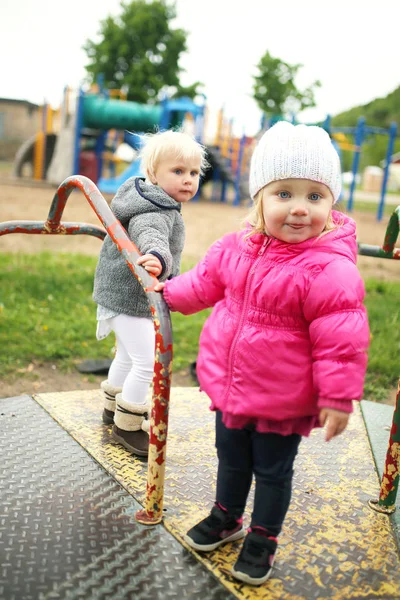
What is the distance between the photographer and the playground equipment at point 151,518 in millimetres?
1595

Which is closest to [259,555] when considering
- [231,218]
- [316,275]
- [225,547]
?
→ [225,547]

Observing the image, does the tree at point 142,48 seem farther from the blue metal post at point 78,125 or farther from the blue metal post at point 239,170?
the blue metal post at point 78,125

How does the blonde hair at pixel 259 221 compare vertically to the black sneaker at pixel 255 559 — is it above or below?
above

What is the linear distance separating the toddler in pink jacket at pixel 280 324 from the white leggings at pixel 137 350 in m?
0.69

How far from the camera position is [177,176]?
2.31 meters

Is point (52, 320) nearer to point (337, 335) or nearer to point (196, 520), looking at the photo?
point (196, 520)

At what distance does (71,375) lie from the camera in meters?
3.83

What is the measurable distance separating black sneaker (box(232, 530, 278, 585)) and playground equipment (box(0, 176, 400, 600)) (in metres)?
0.03

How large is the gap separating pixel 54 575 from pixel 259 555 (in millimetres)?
532

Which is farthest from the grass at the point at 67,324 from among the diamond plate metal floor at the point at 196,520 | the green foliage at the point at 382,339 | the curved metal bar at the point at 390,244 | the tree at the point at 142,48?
the tree at the point at 142,48

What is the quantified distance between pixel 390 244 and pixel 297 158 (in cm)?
67

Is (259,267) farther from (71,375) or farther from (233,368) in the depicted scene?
(71,375)

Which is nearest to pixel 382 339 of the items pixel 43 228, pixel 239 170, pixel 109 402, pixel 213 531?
pixel 109 402

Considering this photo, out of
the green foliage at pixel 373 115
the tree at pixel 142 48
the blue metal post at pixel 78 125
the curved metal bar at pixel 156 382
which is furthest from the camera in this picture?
the green foliage at pixel 373 115
